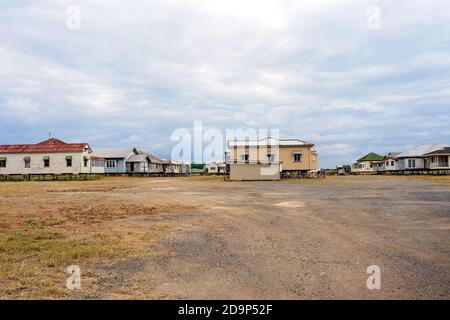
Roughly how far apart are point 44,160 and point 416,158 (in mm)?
55765

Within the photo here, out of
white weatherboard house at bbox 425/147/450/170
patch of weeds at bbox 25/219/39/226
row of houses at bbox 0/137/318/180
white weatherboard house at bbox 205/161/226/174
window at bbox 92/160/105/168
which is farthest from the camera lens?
white weatherboard house at bbox 205/161/226/174

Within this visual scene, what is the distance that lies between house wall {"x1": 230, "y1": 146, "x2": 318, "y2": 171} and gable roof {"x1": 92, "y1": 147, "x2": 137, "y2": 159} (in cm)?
2429

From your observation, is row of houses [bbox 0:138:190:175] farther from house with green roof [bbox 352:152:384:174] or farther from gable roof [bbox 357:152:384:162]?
gable roof [bbox 357:152:384:162]

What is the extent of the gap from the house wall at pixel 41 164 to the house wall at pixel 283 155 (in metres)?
20.0

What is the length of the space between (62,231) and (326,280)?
7196 mm

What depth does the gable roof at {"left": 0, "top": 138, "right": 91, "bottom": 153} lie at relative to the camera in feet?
169

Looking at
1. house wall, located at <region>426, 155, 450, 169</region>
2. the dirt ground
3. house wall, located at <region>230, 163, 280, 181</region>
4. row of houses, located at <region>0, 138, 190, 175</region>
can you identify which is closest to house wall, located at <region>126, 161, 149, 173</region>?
row of houses, located at <region>0, 138, 190, 175</region>

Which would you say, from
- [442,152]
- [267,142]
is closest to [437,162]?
[442,152]

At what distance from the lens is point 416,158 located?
6506 cm

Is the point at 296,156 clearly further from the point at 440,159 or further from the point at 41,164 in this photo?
the point at 41,164

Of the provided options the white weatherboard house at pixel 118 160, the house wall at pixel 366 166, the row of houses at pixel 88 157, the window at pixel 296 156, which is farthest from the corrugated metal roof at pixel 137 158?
the house wall at pixel 366 166

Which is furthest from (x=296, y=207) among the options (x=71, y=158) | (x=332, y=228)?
(x=71, y=158)
